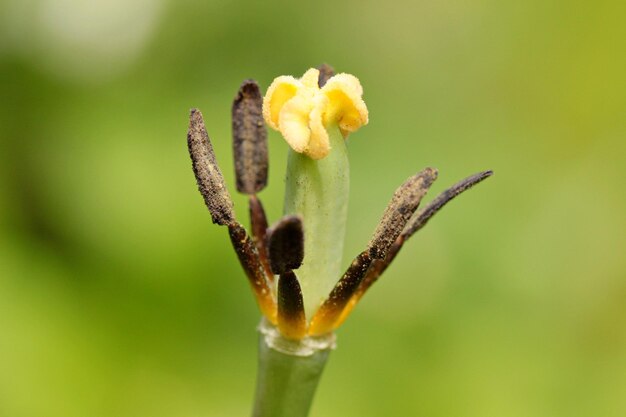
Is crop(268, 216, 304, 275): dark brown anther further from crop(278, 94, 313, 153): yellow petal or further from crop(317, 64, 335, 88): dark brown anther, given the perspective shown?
crop(317, 64, 335, 88): dark brown anther

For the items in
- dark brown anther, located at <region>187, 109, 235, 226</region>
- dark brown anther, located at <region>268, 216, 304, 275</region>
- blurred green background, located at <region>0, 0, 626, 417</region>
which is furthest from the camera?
blurred green background, located at <region>0, 0, 626, 417</region>

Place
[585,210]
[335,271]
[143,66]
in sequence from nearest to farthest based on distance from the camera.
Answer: [335,271] → [585,210] → [143,66]

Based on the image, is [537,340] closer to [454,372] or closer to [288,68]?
[454,372]

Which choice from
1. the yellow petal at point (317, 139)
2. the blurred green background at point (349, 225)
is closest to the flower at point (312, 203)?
the yellow petal at point (317, 139)

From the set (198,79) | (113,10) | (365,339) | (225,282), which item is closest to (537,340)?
(365,339)

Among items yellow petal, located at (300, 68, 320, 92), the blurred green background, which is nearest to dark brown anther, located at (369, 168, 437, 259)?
yellow petal, located at (300, 68, 320, 92)

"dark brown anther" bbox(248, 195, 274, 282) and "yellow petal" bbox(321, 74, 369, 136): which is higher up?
"yellow petal" bbox(321, 74, 369, 136)

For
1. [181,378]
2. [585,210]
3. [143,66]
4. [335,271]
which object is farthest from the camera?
[143,66]
